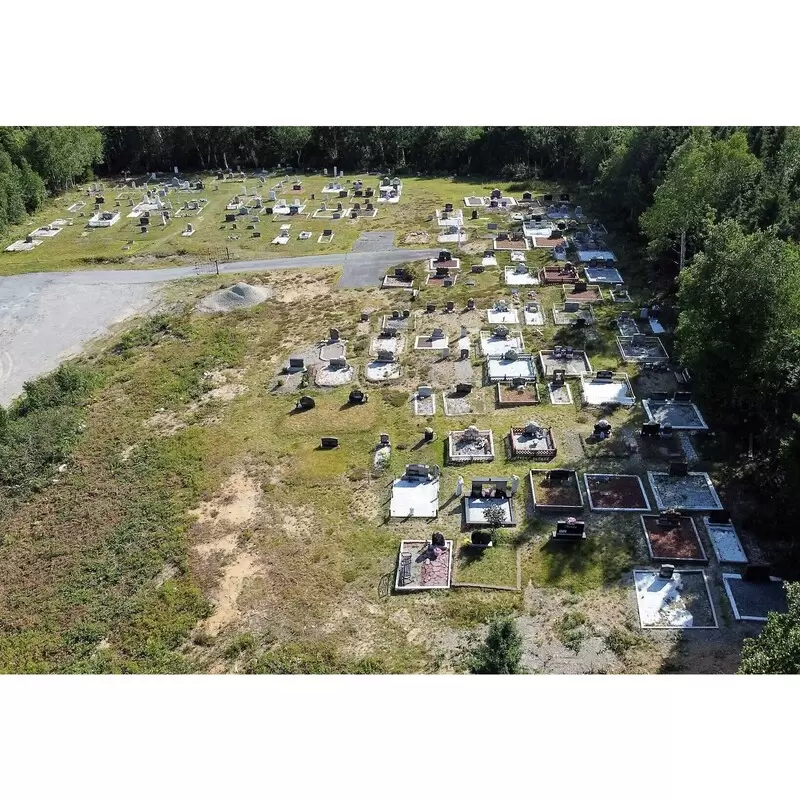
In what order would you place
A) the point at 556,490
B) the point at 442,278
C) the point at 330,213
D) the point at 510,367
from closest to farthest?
the point at 556,490, the point at 510,367, the point at 442,278, the point at 330,213

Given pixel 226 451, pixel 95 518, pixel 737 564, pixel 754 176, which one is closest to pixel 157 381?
pixel 226 451

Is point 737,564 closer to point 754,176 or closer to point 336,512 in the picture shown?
point 336,512

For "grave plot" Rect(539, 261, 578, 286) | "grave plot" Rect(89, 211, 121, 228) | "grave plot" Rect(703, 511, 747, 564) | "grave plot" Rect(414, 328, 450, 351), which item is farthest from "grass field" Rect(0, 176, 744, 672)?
"grave plot" Rect(89, 211, 121, 228)

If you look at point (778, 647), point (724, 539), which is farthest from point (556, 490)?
point (778, 647)

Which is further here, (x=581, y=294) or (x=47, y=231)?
(x=47, y=231)

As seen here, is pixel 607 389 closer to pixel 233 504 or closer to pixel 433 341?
pixel 433 341

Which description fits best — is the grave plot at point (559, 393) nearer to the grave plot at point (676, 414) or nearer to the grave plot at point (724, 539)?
the grave plot at point (676, 414)
